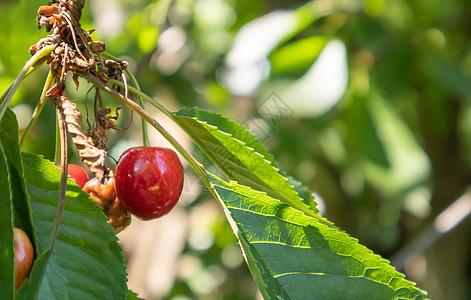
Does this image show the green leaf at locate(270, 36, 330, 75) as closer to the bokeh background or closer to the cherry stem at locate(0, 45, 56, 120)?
the bokeh background

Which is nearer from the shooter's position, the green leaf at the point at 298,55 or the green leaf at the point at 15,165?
the green leaf at the point at 15,165

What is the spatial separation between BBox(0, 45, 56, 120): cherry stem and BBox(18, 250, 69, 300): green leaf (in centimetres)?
15

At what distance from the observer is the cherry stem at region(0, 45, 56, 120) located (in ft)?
1.71

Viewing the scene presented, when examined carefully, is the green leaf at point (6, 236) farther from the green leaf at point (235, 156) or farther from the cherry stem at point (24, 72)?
the green leaf at point (235, 156)

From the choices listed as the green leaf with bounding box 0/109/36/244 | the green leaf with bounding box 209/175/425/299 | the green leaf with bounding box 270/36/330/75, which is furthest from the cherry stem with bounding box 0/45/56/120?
the green leaf with bounding box 270/36/330/75

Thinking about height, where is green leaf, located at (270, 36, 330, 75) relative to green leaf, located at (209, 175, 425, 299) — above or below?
above

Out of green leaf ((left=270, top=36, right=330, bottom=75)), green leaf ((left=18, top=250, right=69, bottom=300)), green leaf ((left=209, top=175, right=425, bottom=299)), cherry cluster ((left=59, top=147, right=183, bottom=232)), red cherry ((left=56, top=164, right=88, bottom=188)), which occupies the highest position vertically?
green leaf ((left=270, top=36, right=330, bottom=75))

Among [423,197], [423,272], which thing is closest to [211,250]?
[423,272]

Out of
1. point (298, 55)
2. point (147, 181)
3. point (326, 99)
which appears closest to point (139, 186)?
point (147, 181)

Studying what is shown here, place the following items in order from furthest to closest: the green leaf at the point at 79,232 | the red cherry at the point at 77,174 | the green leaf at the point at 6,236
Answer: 1. the red cherry at the point at 77,174
2. the green leaf at the point at 79,232
3. the green leaf at the point at 6,236

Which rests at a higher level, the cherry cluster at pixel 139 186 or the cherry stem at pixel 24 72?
the cherry stem at pixel 24 72

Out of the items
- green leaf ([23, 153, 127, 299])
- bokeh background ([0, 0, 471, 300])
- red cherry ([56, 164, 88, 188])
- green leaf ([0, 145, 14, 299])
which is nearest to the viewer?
green leaf ([0, 145, 14, 299])

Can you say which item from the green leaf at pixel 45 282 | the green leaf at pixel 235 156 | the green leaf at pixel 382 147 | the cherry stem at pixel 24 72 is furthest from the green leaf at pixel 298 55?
the green leaf at pixel 45 282

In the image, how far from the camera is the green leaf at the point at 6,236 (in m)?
0.44
